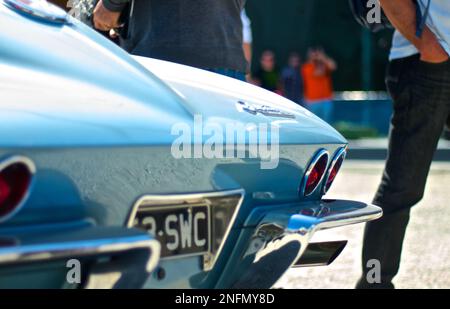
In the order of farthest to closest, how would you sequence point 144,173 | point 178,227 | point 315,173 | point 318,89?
point 318,89 → point 315,173 → point 178,227 → point 144,173

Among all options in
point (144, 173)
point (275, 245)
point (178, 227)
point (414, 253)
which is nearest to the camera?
point (144, 173)

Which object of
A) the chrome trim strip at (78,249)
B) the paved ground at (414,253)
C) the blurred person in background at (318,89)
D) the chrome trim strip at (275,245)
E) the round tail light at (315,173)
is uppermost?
the blurred person in background at (318,89)

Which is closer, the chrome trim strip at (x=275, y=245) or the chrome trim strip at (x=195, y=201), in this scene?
the chrome trim strip at (x=195, y=201)

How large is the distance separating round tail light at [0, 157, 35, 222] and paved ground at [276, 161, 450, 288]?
1.52 metres

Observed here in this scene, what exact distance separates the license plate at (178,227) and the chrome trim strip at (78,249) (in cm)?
21

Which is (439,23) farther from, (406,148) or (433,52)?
(406,148)

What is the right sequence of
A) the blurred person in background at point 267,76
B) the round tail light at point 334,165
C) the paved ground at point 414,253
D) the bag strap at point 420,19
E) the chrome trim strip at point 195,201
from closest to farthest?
the chrome trim strip at point 195,201, the round tail light at point 334,165, the bag strap at point 420,19, the paved ground at point 414,253, the blurred person in background at point 267,76

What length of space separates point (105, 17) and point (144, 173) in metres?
1.73

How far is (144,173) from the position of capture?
239 cm

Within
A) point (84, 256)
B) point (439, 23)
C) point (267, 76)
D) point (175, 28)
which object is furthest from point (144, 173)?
point (267, 76)

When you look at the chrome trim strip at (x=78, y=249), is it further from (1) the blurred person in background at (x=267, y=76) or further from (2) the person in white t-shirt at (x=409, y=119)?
(1) the blurred person in background at (x=267, y=76)

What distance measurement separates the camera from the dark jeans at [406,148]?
3.97 meters

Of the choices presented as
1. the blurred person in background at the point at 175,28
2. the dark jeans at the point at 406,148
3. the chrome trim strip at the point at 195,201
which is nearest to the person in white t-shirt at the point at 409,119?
the dark jeans at the point at 406,148

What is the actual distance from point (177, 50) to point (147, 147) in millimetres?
1650
